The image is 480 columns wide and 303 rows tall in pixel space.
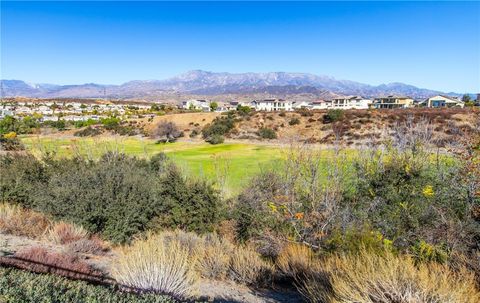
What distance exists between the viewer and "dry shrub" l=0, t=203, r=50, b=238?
11208 mm

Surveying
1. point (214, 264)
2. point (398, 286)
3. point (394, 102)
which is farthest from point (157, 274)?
point (394, 102)

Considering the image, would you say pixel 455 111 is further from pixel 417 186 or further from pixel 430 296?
pixel 430 296

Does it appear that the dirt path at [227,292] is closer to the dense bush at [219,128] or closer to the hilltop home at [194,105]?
the dense bush at [219,128]

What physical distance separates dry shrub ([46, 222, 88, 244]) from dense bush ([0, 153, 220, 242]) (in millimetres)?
1123

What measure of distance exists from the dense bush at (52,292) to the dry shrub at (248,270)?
3105 millimetres

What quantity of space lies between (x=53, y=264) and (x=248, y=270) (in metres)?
Result: 4.29

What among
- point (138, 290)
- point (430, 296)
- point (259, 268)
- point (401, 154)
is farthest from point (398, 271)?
point (401, 154)

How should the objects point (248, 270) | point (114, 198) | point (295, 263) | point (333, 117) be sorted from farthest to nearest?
point (333, 117) < point (114, 198) < point (295, 263) < point (248, 270)

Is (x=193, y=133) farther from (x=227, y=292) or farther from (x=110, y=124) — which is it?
(x=227, y=292)

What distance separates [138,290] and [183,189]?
910 cm

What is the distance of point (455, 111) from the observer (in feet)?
195

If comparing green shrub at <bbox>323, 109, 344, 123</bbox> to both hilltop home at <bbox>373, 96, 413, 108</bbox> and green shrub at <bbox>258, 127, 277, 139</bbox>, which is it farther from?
hilltop home at <bbox>373, 96, 413, 108</bbox>

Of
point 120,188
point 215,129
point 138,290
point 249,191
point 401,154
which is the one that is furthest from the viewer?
point 215,129

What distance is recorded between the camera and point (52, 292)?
4773mm
